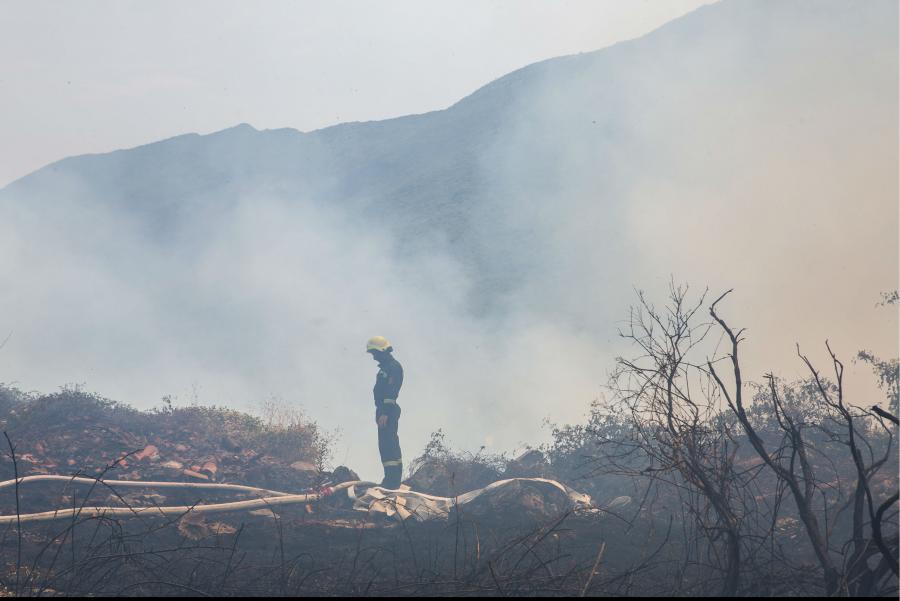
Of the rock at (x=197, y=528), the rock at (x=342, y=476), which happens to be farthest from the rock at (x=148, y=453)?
the rock at (x=197, y=528)

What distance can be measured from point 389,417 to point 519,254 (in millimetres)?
17364

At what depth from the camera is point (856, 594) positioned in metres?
3.67

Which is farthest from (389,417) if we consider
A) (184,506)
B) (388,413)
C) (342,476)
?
(184,506)

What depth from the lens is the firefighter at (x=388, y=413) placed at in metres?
10.4

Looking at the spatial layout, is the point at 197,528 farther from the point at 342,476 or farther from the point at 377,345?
the point at 377,345

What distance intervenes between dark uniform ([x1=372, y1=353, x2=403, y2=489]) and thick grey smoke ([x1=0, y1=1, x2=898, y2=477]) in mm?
8615

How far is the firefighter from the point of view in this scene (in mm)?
10414

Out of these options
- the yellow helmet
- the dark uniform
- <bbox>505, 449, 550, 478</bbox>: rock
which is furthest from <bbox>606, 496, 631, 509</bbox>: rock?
the yellow helmet

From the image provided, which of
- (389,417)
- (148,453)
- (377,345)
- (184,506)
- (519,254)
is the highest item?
(519,254)

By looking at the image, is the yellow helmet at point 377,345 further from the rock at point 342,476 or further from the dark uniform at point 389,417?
the rock at point 342,476

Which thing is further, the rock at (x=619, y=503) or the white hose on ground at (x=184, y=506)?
the rock at (x=619, y=503)

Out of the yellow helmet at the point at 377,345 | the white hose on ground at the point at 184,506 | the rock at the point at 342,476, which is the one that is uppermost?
the yellow helmet at the point at 377,345

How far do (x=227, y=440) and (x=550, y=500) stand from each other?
607cm

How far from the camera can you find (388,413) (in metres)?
10.7
